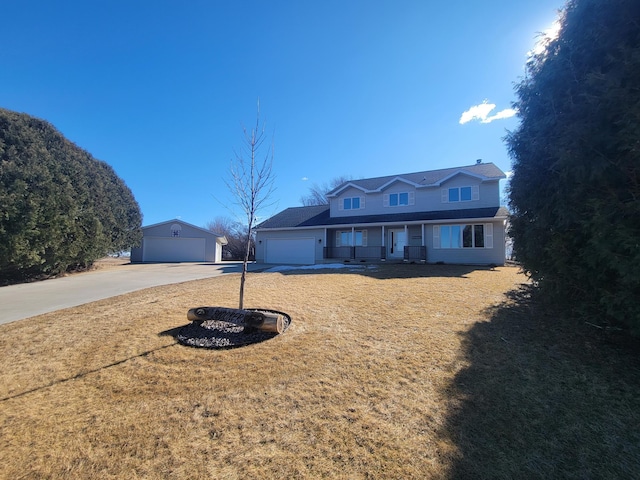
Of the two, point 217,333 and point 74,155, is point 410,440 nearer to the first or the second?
point 217,333

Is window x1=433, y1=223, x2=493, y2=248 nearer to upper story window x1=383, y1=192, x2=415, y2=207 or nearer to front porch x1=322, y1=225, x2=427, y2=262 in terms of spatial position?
front porch x1=322, y1=225, x2=427, y2=262

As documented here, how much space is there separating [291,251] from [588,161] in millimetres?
19667

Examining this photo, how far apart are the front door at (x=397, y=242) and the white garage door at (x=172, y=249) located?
17.6 metres

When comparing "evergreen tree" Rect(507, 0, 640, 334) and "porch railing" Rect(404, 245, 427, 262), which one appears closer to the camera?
"evergreen tree" Rect(507, 0, 640, 334)

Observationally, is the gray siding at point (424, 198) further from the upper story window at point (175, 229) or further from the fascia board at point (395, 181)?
the upper story window at point (175, 229)

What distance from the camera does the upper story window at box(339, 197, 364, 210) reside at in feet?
71.2

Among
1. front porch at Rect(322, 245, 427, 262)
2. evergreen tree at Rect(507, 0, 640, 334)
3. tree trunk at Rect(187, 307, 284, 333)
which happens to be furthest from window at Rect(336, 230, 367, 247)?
tree trunk at Rect(187, 307, 284, 333)

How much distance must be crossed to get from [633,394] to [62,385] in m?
7.03

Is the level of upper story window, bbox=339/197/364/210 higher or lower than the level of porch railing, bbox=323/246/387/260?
higher

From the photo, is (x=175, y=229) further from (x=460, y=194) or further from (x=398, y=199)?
(x=460, y=194)

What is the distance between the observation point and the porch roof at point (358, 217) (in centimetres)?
1717

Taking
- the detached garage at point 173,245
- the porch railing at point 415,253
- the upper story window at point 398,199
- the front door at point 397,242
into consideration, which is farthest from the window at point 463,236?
the detached garage at point 173,245

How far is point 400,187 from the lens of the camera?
803 inches

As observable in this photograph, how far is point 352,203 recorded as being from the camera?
72.2ft
